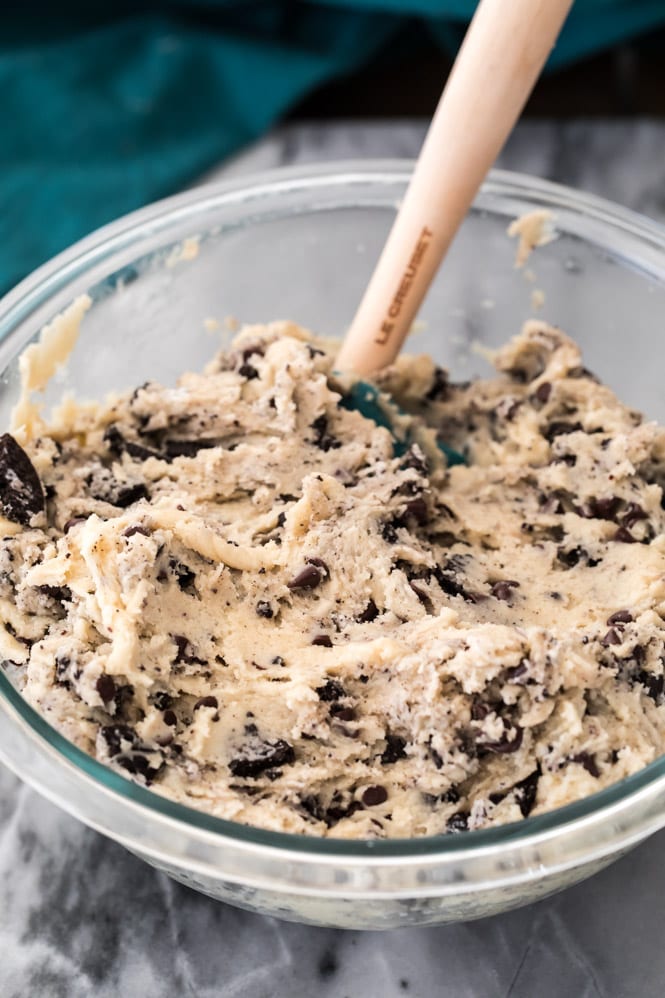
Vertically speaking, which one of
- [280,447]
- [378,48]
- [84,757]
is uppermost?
[378,48]

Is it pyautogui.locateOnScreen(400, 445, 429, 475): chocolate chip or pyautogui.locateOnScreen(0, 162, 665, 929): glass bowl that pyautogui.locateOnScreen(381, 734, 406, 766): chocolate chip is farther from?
pyautogui.locateOnScreen(400, 445, 429, 475): chocolate chip

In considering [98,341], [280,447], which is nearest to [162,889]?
[280,447]

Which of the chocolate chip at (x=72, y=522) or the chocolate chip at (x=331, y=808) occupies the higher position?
the chocolate chip at (x=72, y=522)

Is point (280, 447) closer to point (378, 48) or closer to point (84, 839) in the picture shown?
point (84, 839)

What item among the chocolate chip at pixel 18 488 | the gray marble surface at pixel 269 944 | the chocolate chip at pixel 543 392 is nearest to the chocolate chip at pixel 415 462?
the chocolate chip at pixel 543 392

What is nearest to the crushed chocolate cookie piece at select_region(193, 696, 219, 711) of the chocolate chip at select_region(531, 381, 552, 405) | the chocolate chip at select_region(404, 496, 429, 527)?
the chocolate chip at select_region(404, 496, 429, 527)

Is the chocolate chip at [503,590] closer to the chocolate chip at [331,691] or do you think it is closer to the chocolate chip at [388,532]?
the chocolate chip at [388,532]
